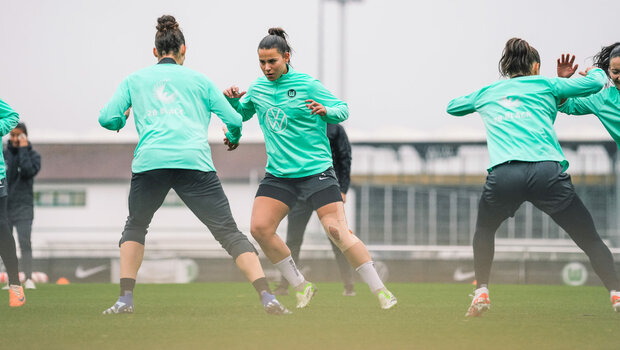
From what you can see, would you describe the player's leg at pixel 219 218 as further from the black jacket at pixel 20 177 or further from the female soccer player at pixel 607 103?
the black jacket at pixel 20 177

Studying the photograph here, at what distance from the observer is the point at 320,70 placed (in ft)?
91.8

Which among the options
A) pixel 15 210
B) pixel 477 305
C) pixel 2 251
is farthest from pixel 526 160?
pixel 15 210

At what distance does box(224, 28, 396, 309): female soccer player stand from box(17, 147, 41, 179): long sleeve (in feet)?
16.4

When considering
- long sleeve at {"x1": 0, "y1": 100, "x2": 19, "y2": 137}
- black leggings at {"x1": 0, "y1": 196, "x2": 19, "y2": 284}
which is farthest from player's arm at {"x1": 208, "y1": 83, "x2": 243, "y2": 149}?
black leggings at {"x1": 0, "y1": 196, "x2": 19, "y2": 284}

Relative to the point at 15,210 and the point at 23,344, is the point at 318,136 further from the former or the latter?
the point at 15,210

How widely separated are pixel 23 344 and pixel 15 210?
6663 millimetres

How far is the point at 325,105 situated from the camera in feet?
21.4

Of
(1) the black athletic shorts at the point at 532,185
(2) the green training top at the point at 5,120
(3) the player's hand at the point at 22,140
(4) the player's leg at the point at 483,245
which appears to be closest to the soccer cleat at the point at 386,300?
(4) the player's leg at the point at 483,245

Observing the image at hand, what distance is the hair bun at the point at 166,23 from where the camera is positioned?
6141mm

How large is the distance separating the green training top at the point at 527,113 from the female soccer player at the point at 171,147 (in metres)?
1.72

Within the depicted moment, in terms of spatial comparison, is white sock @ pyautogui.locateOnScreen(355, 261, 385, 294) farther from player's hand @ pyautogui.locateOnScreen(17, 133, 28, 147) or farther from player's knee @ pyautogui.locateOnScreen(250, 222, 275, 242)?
player's hand @ pyautogui.locateOnScreen(17, 133, 28, 147)

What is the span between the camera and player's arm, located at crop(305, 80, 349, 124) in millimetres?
6145

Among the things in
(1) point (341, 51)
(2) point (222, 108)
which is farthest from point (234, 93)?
(1) point (341, 51)

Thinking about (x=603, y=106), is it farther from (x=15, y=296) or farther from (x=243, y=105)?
(x=15, y=296)
